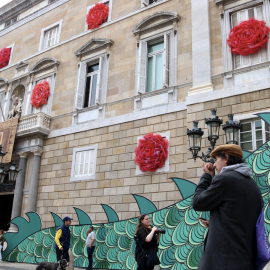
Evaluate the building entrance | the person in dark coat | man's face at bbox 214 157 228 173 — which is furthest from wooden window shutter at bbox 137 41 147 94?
the building entrance

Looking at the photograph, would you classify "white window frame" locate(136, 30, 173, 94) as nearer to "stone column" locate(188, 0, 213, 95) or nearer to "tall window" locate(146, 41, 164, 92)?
"tall window" locate(146, 41, 164, 92)

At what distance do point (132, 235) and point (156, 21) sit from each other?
936 cm

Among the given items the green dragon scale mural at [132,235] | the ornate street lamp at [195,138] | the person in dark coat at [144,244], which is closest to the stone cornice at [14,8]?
the green dragon scale mural at [132,235]

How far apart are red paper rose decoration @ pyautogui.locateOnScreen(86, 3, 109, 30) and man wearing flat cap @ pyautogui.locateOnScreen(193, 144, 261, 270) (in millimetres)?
15355

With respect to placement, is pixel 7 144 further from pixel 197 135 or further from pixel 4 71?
pixel 197 135

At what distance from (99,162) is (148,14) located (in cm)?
708

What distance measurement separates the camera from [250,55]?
1128cm

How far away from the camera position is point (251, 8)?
11.8 m

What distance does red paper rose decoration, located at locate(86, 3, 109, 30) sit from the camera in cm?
1644

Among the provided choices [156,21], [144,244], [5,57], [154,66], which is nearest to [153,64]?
[154,66]

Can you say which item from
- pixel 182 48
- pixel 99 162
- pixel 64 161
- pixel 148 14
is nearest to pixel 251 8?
pixel 182 48

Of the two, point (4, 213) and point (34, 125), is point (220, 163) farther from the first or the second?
point (4, 213)

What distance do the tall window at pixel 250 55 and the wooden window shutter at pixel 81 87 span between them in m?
7.62

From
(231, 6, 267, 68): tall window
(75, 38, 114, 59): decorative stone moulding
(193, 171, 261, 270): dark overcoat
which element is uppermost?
(75, 38, 114, 59): decorative stone moulding
